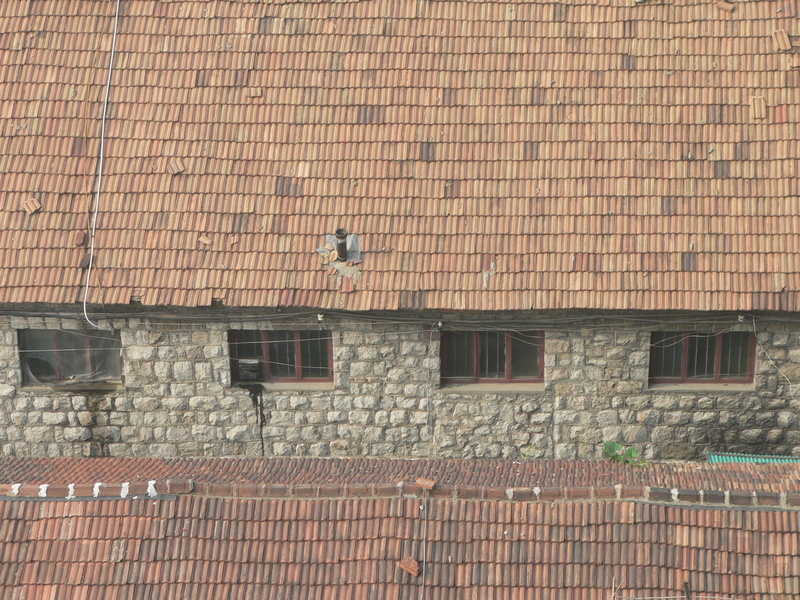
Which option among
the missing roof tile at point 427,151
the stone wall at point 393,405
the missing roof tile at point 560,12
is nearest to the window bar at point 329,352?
the stone wall at point 393,405

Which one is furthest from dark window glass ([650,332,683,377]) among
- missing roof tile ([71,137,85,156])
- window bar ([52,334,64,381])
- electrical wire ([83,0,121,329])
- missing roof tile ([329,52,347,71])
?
missing roof tile ([71,137,85,156])

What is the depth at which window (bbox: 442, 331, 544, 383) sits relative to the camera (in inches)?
445

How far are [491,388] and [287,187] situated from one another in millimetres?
3400

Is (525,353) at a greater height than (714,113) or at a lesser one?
lesser

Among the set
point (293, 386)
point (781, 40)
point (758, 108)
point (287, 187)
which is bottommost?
point (293, 386)

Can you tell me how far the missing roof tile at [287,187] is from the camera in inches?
450

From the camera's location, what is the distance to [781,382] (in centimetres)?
1116

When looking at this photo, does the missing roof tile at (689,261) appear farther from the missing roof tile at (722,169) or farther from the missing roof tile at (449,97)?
the missing roof tile at (449,97)

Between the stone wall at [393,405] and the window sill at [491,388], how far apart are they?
0.03 meters

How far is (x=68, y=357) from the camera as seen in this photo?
11.7 metres

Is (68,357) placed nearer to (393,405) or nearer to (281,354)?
(281,354)

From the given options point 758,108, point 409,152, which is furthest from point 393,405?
point 758,108

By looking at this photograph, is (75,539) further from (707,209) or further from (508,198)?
(707,209)

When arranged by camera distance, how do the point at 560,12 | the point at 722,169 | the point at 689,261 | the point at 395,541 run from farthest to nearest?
1. the point at 560,12
2. the point at 722,169
3. the point at 689,261
4. the point at 395,541
